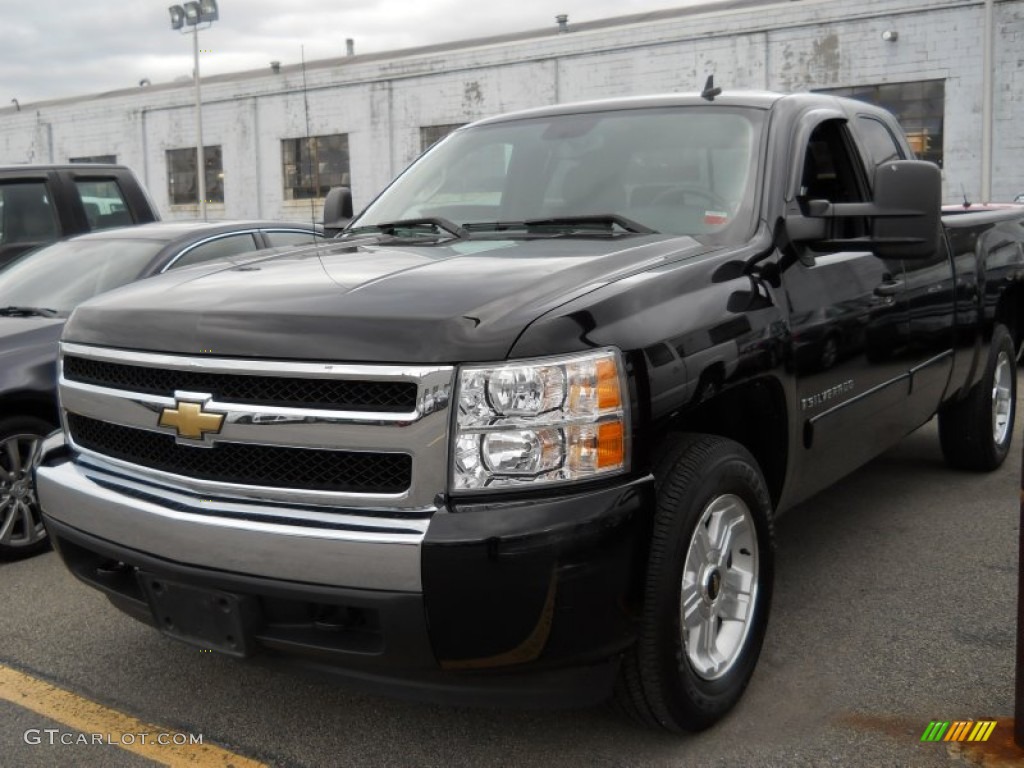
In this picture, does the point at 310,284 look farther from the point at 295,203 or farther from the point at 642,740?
the point at 295,203

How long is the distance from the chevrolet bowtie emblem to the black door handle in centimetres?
255

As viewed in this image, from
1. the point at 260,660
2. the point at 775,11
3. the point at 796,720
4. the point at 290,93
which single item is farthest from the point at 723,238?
the point at 290,93

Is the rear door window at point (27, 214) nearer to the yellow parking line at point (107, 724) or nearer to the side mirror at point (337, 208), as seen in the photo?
the side mirror at point (337, 208)

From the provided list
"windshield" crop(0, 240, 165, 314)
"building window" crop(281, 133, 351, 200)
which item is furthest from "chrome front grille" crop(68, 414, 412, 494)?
"building window" crop(281, 133, 351, 200)

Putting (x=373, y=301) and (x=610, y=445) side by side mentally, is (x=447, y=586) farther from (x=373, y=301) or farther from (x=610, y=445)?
(x=373, y=301)

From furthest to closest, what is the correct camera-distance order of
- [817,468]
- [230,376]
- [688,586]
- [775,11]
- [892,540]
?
[775,11], [892,540], [817,468], [688,586], [230,376]

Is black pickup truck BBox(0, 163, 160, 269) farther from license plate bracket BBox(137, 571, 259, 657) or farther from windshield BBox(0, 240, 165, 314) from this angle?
license plate bracket BBox(137, 571, 259, 657)

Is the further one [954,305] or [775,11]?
[775,11]

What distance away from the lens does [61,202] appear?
8023 millimetres

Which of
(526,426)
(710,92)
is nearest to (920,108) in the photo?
(710,92)

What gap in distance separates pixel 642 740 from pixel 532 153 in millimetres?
2246

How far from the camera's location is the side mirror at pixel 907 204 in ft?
11.4

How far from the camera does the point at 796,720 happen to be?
3055 millimetres

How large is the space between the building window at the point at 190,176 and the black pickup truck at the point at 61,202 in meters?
24.8
